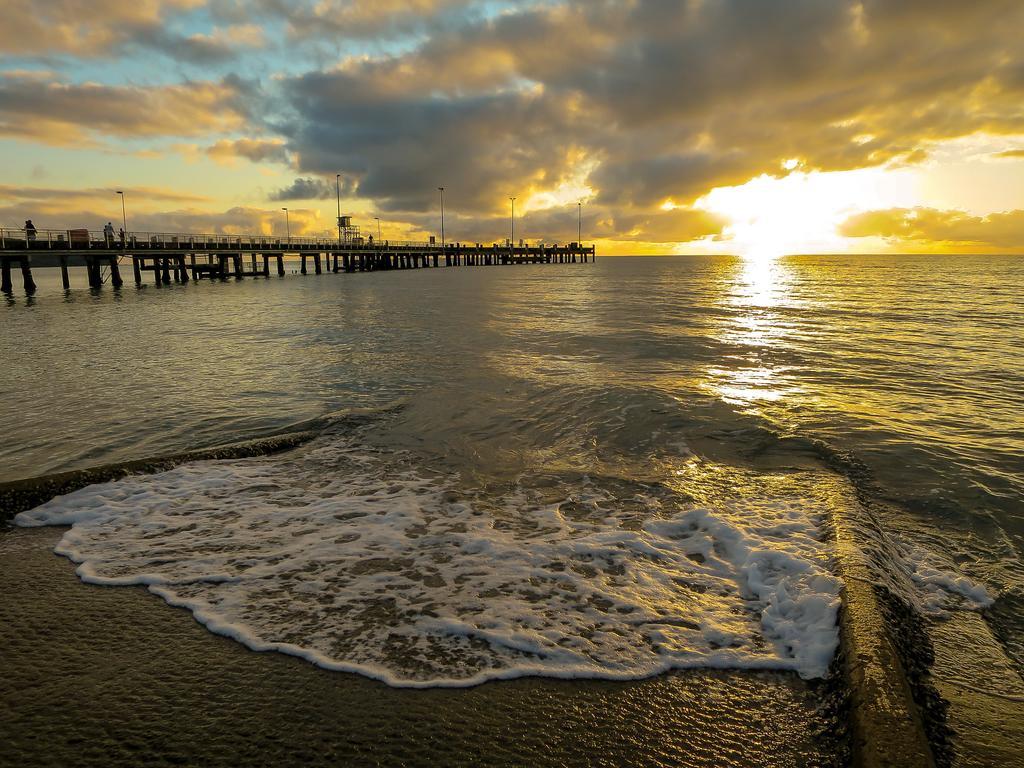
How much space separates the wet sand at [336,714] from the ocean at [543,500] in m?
0.18

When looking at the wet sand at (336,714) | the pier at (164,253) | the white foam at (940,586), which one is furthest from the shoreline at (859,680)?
the pier at (164,253)

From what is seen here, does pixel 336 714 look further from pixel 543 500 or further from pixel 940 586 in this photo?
pixel 940 586

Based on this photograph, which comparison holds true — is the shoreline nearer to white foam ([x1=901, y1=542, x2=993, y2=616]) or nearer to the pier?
white foam ([x1=901, y1=542, x2=993, y2=616])

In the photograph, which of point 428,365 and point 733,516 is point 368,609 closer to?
point 733,516

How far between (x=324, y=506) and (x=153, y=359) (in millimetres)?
11952

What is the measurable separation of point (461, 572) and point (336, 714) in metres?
1.75

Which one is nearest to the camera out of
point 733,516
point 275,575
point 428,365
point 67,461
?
point 275,575

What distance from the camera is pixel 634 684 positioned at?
10.7ft

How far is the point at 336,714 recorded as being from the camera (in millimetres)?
2949

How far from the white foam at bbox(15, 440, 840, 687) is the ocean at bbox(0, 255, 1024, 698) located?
0.02m

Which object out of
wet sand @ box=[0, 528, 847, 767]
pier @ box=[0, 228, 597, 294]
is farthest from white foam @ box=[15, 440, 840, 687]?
pier @ box=[0, 228, 597, 294]

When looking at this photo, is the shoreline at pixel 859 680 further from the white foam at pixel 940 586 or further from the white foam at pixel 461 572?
the white foam at pixel 940 586

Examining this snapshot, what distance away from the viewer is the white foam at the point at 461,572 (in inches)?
140

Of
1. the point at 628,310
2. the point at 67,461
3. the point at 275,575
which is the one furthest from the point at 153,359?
the point at 628,310
